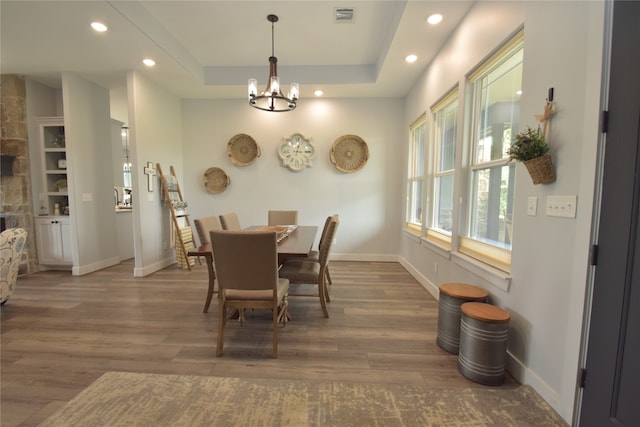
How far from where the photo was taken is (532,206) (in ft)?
5.45

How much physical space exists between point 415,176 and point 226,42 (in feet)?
10.7

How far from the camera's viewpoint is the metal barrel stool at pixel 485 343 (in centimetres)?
165

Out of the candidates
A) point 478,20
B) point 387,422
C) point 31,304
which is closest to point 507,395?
point 387,422

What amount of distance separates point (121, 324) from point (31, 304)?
1330 mm

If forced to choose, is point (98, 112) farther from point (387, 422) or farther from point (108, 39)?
point (387, 422)

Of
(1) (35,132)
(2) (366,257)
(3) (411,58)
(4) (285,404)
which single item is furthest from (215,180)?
(4) (285,404)

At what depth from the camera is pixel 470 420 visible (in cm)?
143

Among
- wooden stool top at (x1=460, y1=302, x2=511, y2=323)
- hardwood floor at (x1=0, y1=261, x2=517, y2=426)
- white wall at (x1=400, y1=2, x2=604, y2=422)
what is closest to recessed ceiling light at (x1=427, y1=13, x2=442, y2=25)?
white wall at (x1=400, y1=2, x2=604, y2=422)

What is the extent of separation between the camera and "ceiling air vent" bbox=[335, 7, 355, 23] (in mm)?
2799

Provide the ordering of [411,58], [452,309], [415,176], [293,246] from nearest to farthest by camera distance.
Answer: [452,309]
[293,246]
[411,58]
[415,176]

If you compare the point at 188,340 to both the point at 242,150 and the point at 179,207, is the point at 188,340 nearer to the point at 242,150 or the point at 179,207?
the point at 179,207

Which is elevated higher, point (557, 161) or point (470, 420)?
point (557, 161)

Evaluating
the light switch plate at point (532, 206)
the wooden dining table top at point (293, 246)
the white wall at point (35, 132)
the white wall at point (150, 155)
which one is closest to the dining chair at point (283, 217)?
the wooden dining table top at point (293, 246)

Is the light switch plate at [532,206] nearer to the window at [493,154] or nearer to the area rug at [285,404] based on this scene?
the window at [493,154]
